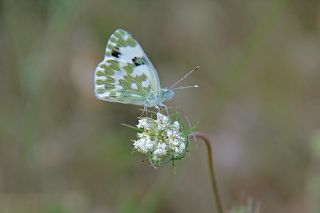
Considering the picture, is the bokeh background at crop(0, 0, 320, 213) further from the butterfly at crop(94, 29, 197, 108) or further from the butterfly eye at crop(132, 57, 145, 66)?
the butterfly eye at crop(132, 57, 145, 66)
